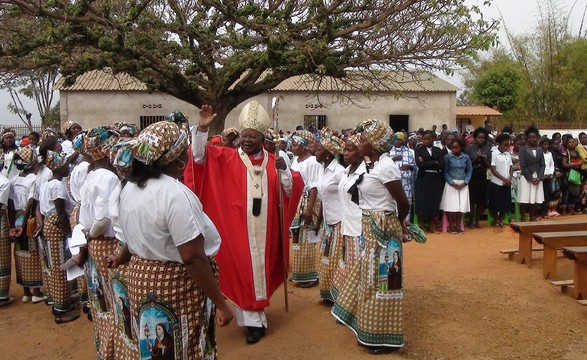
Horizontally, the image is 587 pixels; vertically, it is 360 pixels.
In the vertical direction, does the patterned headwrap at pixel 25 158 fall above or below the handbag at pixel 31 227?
above

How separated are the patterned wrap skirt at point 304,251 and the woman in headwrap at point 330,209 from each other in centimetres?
42

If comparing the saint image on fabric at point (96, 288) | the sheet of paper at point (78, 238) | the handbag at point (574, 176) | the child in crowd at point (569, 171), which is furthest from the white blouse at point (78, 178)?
the handbag at point (574, 176)

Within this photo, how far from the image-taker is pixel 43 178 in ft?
20.7

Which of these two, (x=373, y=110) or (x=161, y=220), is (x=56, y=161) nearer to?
(x=161, y=220)

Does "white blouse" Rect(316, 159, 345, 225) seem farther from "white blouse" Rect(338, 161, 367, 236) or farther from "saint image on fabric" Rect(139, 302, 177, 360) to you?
"saint image on fabric" Rect(139, 302, 177, 360)

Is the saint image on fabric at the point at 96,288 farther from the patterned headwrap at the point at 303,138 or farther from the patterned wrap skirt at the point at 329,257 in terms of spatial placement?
the patterned headwrap at the point at 303,138

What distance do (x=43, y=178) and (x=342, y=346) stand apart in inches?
150

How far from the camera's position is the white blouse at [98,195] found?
13.5 ft

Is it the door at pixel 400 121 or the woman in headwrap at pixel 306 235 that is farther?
the door at pixel 400 121

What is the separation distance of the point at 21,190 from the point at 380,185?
4410mm

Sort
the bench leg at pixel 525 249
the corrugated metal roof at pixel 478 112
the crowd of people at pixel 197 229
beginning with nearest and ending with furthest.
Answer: the crowd of people at pixel 197 229 → the bench leg at pixel 525 249 → the corrugated metal roof at pixel 478 112

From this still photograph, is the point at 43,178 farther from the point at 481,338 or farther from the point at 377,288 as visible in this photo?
the point at 481,338

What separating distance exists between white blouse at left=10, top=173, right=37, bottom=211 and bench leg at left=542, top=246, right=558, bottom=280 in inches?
251

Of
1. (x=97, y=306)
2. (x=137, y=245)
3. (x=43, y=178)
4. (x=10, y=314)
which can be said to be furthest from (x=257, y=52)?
(x=137, y=245)
